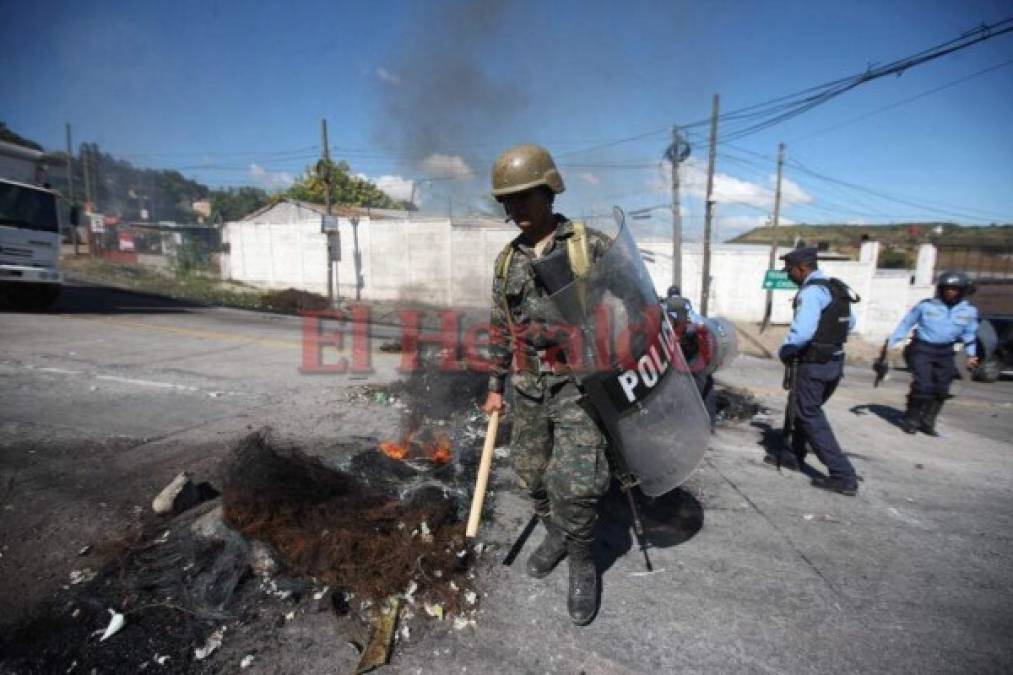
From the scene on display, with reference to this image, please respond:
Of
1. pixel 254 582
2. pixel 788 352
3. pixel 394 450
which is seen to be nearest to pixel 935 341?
pixel 788 352

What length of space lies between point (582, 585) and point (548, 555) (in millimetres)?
292

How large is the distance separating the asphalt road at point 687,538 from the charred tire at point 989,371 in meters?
6.64

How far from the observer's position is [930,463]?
4508mm

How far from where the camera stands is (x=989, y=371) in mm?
10766

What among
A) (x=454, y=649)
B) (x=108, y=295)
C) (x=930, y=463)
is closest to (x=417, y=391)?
(x=454, y=649)

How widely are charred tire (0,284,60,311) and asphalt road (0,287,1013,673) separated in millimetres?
6260

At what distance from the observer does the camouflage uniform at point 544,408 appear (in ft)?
7.60

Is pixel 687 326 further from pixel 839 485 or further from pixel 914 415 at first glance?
pixel 914 415

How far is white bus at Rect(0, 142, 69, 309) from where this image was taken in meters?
9.68

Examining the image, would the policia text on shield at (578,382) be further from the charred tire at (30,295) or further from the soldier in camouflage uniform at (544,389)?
the charred tire at (30,295)

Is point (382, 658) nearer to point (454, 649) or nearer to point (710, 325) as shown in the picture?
point (454, 649)

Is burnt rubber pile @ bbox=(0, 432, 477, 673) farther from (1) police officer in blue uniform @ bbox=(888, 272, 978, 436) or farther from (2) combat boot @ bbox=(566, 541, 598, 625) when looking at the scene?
(1) police officer in blue uniform @ bbox=(888, 272, 978, 436)

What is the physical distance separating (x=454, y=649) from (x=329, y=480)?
132 centimetres

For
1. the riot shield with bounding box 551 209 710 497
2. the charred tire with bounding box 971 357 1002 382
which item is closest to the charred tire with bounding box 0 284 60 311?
the riot shield with bounding box 551 209 710 497
